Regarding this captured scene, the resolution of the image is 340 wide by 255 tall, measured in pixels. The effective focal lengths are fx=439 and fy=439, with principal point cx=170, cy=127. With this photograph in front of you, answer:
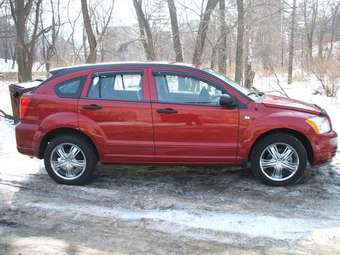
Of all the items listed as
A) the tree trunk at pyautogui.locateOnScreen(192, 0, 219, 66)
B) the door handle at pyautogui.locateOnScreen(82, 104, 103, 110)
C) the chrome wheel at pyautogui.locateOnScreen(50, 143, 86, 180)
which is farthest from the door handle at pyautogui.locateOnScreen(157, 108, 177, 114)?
the tree trunk at pyautogui.locateOnScreen(192, 0, 219, 66)

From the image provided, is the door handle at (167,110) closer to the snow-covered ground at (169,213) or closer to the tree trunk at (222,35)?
the snow-covered ground at (169,213)

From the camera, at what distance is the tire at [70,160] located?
20.0ft

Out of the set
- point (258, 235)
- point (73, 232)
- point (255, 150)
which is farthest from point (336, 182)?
point (73, 232)

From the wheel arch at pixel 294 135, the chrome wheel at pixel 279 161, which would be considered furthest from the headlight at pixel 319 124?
the chrome wheel at pixel 279 161

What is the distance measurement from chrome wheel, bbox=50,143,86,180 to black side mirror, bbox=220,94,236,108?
6.78 ft

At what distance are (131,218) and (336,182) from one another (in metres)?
2.98

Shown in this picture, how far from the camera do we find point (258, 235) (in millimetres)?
4434

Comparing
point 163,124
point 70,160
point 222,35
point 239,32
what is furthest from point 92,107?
point 239,32

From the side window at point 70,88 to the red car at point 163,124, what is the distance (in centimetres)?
1

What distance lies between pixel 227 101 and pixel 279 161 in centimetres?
108

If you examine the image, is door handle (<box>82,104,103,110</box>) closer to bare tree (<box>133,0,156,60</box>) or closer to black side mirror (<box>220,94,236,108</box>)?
black side mirror (<box>220,94,236,108</box>)

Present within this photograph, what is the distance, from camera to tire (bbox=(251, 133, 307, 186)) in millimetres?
5820

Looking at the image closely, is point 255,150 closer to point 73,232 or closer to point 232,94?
point 232,94

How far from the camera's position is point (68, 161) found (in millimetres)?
6184
